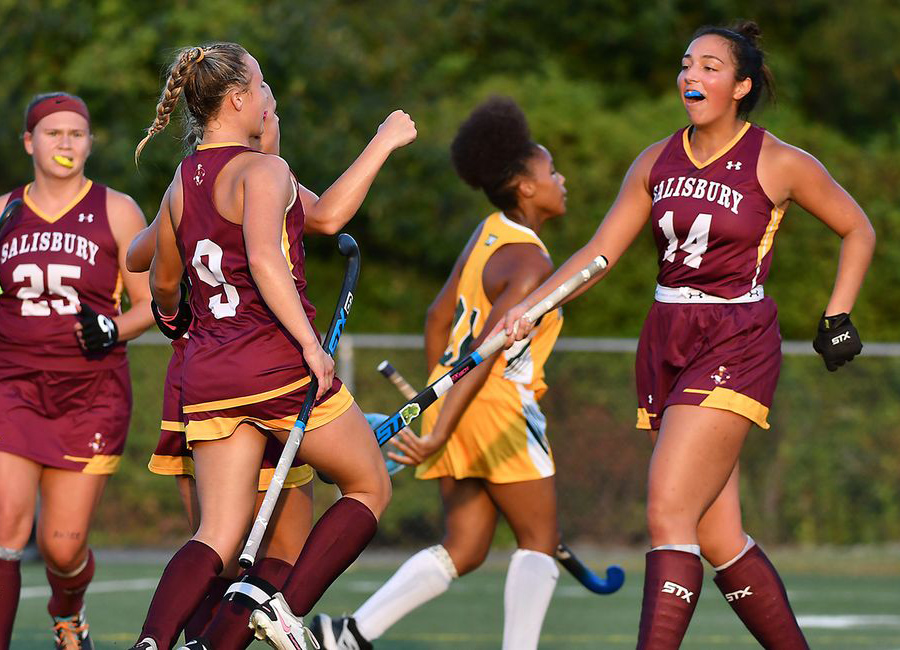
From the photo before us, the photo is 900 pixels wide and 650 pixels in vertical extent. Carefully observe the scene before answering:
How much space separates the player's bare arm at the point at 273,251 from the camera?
13.3ft

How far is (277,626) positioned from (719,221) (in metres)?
1.86

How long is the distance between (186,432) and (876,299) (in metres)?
9.61

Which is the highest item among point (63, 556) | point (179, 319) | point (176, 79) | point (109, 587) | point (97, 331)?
point (176, 79)

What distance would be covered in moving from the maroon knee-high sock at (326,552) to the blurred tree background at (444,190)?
6.49 m

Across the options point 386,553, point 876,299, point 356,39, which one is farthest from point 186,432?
point 876,299

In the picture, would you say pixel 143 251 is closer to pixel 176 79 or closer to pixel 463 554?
pixel 176 79

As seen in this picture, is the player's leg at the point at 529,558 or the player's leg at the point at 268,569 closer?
the player's leg at the point at 268,569

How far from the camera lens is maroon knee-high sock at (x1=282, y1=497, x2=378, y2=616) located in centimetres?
427

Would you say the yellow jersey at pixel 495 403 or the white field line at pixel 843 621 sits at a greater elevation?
the yellow jersey at pixel 495 403

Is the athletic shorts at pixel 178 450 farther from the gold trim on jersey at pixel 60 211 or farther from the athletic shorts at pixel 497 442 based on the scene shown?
the gold trim on jersey at pixel 60 211

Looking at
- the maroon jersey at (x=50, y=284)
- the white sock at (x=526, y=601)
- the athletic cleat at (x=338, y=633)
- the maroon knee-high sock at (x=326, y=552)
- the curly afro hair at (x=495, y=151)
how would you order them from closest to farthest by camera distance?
the maroon knee-high sock at (x=326, y=552), the athletic cleat at (x=338, y=633), the white sock at (x=526, y=601), the maroon jersey at (x=50, y=284), the curly afro hair at (x=495, y=151)

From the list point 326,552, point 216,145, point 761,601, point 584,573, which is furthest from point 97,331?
point 761,601

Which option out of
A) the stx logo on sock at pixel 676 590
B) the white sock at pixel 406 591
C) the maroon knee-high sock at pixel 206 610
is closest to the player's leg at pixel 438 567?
the white sock at pixel 406 591

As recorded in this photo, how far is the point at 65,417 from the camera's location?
557cm
